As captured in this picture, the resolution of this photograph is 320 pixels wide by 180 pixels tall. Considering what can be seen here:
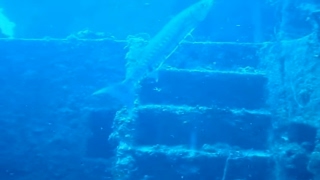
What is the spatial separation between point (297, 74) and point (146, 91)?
295 cm

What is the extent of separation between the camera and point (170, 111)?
5.81m

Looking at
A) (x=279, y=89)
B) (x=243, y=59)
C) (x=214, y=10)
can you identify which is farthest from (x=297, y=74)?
(x=214, y=10)

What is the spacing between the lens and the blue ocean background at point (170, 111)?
5309 mm

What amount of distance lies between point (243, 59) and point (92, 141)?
3913mm

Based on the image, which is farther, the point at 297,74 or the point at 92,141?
the point at 92,141

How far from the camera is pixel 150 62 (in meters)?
5.00

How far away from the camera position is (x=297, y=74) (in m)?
5.56

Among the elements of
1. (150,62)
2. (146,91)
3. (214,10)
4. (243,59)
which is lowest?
(150,62)

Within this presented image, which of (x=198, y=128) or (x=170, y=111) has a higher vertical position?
(x=170, y=111)

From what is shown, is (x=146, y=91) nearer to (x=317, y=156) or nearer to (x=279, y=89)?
(x=279, y=89)

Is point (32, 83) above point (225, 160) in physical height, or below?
above

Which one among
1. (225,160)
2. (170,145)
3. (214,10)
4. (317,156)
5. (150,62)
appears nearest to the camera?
(317,156)

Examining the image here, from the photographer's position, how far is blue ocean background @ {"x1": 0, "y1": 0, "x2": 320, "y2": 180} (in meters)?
5.31

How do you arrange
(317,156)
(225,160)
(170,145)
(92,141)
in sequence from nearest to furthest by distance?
(317,156), (225,160), (170,145), (92,141)
